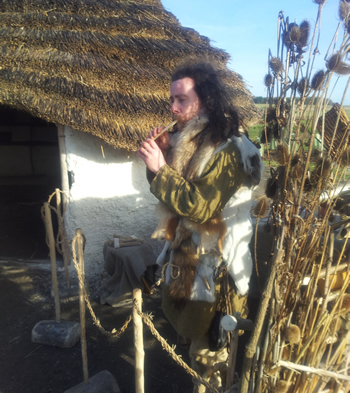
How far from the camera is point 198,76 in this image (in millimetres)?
1698

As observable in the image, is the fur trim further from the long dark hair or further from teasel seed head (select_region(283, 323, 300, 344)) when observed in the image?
teasel seed head (select_region(283, 323, 300, 344))

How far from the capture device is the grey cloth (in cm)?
336

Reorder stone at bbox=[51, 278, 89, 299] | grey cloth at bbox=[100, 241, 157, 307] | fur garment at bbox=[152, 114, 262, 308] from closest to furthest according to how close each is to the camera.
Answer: fur garment at bbox=[152, 114, 262, 308], grey cloth at bbox=[100, 241, 157, 307], stone at bbox=[51, 278, 89, 299]

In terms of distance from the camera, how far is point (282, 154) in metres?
1.17

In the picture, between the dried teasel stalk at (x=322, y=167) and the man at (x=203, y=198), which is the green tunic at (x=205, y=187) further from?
the dried teasel stalk at (x=322, y=167)

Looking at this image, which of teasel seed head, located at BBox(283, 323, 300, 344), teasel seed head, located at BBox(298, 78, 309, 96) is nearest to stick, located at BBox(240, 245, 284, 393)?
teasel seed head, located at BBox(283, 323, 300, 344)

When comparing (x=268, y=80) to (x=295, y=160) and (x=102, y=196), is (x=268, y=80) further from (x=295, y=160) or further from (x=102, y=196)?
(x=102, y=196)

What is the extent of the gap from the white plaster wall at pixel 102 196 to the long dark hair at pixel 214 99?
2047mm

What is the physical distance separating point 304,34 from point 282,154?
43 centimetres

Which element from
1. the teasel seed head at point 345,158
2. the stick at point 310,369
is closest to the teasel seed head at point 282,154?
the teasel seed head at point 345,158

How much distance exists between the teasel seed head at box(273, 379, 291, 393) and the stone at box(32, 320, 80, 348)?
2033 millimetres

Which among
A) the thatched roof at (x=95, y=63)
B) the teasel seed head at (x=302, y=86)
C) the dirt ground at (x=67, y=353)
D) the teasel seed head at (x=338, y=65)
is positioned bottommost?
the dirt ground at (x=67, y=353)

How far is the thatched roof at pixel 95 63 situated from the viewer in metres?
3.17

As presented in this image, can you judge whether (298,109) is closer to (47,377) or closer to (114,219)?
(47,377)
